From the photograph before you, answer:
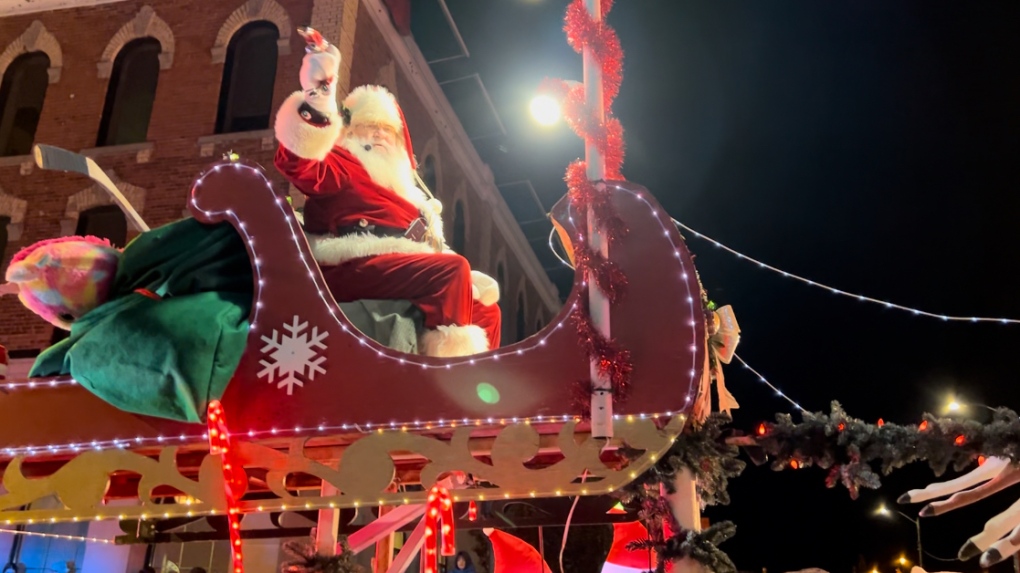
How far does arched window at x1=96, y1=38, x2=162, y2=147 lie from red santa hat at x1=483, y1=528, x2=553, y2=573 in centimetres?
803

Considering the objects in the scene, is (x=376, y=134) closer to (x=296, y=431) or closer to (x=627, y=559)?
(x=296, y=431)

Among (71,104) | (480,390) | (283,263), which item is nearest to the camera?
(480,390)

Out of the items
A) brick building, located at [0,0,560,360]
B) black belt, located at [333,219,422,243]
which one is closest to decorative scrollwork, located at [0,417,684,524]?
black belt, located at [333,219,422,243]

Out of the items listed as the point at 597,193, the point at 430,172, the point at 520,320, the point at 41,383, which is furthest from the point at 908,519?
the point at 41,383

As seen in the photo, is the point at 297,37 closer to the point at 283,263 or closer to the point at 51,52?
the point at 51,52

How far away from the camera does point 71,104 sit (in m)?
11.1

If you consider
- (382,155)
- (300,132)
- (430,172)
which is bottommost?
(300,132)

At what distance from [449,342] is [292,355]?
0.88m

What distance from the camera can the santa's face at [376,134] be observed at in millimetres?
5520

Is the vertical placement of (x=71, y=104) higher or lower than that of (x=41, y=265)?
higher

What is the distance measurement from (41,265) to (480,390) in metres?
2.43

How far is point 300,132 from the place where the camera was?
4590 millimetres

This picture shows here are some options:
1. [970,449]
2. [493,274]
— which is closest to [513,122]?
[493,274]

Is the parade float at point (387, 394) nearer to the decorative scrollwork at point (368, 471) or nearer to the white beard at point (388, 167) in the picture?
the decorative scrollwork at point (368, 471)
